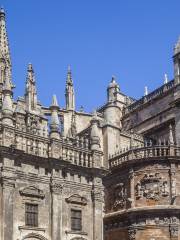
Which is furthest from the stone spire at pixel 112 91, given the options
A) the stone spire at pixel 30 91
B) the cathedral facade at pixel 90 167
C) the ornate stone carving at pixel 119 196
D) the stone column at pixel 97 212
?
the stone column at pixel 97 212

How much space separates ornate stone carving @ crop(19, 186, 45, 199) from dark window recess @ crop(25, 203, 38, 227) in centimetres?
56

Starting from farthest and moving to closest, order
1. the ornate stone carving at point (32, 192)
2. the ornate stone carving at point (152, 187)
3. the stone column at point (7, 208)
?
the ornate stone carving at point (152, 187) → the ornate stone carving at point (32, 192) → the stone column at point (7, 208)

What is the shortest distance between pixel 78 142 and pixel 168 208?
9.42 metres

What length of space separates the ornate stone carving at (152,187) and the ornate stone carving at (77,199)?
8320 millimetres

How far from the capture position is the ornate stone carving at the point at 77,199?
110ft

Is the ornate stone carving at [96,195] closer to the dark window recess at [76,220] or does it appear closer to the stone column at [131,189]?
the dark window recess at [76,220]

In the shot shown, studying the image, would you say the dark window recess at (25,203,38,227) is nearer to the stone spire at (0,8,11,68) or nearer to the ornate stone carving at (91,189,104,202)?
the ornate stone carving at (91,189,104,202)

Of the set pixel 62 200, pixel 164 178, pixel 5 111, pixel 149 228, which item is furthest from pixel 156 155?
pixel 5 111

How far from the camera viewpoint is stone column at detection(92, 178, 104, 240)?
3406cm

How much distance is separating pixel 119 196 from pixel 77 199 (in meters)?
9.61

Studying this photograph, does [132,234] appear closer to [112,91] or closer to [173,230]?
[173,230]

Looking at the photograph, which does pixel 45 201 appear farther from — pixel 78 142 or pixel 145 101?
pixel 145 101

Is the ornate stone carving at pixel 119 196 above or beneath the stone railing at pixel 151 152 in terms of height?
beneath

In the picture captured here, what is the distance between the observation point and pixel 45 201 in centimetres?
3231
